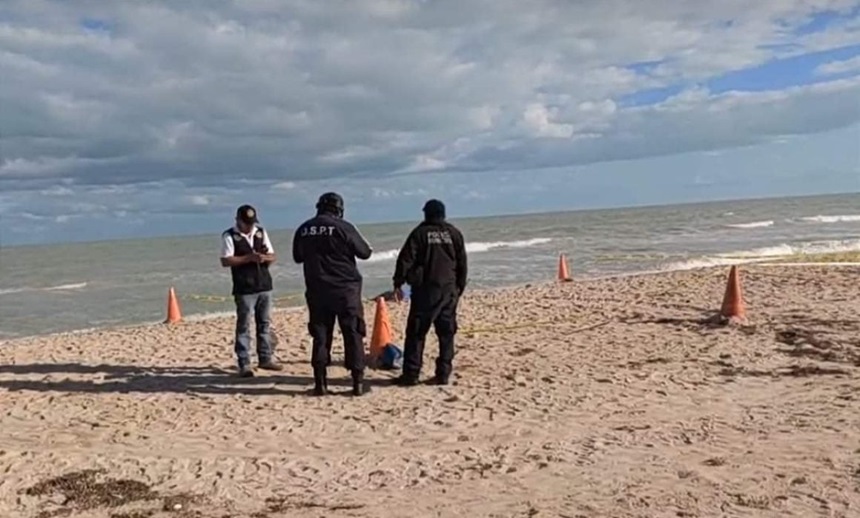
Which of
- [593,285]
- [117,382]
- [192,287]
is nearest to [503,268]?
[192,287]

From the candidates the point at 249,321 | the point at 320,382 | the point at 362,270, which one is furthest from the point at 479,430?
the point at 362,270

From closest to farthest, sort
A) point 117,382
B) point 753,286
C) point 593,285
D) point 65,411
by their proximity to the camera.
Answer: point 65,411 → point 117,382 → point 753,286 → point 593,285

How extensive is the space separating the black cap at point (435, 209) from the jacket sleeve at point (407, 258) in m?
0.22

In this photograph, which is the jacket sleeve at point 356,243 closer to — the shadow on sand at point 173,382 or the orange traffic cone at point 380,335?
the shadow on sand at point 173,382

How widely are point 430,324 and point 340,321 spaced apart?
86 centimetres

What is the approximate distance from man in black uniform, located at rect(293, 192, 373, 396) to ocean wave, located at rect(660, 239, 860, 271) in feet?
58.9

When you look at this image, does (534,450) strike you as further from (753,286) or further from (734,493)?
(753,286)

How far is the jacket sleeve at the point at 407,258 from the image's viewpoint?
24.7ft

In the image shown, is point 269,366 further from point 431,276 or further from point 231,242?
point 431,276

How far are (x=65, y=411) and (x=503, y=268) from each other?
2265cm

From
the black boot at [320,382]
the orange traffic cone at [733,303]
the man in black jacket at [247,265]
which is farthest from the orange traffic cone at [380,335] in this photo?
the orange traffic cone at [733,303]

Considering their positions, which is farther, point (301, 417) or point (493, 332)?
point (493, 332)

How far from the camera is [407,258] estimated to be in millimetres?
7559

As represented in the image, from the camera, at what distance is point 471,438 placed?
6109 millimetres
